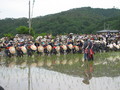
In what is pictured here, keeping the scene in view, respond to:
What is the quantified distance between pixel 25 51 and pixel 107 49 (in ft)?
27.2

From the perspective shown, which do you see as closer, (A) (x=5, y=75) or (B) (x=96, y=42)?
(A) (x=5, y=75)

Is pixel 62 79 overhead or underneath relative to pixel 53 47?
overhead

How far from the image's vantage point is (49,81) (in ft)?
30.7

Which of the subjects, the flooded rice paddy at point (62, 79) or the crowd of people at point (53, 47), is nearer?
the flooded rice paddy at point (62, 79)

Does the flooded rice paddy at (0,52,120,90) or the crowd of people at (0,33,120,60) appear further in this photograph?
the crowd of people at (0,33,120,60)

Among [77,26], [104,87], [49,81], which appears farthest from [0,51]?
[77,26]

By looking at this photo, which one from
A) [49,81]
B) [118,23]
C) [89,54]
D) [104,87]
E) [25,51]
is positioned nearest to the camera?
[104,87]

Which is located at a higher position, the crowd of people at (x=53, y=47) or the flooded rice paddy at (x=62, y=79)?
the flooded rice paddy at (x=62, y=79)

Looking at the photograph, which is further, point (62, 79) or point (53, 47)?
point (53, 47)

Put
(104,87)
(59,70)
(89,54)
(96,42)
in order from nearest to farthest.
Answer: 1. (104,87)
2. (59,70)
3. (89,54)
4. (96,42)

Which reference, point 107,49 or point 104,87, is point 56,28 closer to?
point 107,49

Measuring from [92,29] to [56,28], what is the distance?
8.73m

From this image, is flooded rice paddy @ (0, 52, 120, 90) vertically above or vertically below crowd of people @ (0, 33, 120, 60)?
above

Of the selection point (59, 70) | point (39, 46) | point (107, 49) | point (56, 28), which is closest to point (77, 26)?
point (56, 28)
